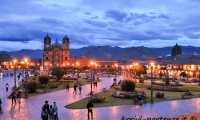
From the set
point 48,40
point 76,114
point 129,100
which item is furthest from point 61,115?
point 48,40

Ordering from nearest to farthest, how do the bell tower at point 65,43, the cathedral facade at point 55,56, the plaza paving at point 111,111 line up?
the plaza paving at point 111,111 < the cathedral facade at point 55,56 < the bell tower at point 65,43

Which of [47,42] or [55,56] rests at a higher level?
[47,42]

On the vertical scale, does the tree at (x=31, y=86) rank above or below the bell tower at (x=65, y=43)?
below

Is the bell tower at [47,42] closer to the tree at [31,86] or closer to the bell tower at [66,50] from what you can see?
the bell tower at [66,50]

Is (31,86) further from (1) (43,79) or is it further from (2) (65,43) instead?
(2) (65,43)

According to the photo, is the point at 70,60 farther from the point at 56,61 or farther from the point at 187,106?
the point at 187,106

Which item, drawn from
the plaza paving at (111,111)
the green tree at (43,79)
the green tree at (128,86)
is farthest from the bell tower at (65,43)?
the plaza paving at (111,111)

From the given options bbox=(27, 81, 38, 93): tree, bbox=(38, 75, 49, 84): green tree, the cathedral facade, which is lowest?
bbox=(27, 81, 38, 93): tree

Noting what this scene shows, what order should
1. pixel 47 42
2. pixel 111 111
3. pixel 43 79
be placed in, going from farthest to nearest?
1. pixel 47 42
2. pixel 43 79
3. pixel 111 111

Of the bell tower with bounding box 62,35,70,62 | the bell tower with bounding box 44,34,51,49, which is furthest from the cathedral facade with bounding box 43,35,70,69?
the bell tower with bounding box 44,34,51,49

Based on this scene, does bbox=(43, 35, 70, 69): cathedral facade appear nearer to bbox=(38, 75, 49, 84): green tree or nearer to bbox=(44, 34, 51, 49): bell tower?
bbox=(44, 34, 51, 49): bell tower

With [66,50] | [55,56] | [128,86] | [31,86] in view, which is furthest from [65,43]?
[128,86]

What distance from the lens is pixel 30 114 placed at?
21.3 meters

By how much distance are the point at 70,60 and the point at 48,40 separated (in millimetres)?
17416
